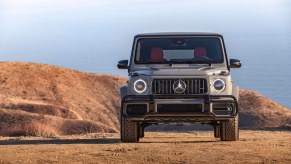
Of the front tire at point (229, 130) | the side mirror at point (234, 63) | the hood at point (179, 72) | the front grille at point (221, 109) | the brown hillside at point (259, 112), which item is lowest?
the brown hillside at point (259, 112)

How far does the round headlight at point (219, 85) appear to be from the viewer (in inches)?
709

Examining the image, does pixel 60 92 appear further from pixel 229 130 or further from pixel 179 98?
pixel 179 98

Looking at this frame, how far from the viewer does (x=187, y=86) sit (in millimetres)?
17984

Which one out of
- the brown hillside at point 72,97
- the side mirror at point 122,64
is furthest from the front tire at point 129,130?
the brown hillside at point 72,97

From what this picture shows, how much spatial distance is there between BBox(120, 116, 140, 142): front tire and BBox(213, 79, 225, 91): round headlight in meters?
1.63

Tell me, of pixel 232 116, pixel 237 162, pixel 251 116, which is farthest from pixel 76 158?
pixel 251 116

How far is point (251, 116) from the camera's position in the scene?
5197 centimetres

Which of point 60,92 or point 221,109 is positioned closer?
point 221,109

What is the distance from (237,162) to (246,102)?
41.5 meters

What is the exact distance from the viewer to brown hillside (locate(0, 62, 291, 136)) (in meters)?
51.8

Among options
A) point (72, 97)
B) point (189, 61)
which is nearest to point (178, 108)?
point (189, 61)

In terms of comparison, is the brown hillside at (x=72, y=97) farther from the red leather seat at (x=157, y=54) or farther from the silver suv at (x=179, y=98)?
the silver suv at (x=179, y=98)

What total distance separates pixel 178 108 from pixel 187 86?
435 mm

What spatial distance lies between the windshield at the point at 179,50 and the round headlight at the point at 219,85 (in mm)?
1054
